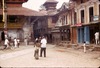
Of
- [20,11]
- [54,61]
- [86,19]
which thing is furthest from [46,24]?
[54,61]

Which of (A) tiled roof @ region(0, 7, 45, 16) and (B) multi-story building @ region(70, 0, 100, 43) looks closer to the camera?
(B) multi-story building @ region(70, 0, 100, 43)

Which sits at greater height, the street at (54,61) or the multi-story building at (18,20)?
the multi-story building at (18,20)

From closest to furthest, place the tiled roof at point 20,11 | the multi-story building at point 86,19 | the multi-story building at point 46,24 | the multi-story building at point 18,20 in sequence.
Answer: the multi-story building at point 86,19
the multi-story building at point 18,20
the tiled roof at point 20,11
the multi-story building at point 46,24

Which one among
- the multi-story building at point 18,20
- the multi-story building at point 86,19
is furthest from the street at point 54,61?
the multi-story building at point 18,20

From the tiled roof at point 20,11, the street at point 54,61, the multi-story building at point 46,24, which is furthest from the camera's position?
the multi-story building at point 46,24

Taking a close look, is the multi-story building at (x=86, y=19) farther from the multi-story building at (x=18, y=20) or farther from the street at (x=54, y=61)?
the multi-story building at (x=18, y=20)

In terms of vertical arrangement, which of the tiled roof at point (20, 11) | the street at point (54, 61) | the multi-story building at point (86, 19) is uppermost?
the tiled roof at point (20, 11)

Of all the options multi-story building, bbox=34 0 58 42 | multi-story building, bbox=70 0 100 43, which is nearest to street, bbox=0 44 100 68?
multi-story building, bbox=70 0 100 43

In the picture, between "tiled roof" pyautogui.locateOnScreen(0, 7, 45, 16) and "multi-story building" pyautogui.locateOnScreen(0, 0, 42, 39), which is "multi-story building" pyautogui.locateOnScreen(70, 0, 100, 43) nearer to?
"tiled roof" pyautogui.locateOnScreen(0, 7, 45, 16)

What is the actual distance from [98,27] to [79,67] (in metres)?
18.8

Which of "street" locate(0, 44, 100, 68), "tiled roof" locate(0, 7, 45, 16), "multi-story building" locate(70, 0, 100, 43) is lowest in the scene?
"street" locate(0, 44, 100, 68)

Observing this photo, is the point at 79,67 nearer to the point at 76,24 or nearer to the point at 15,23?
the point at 76,24

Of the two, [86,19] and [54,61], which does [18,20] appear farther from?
[54,61]

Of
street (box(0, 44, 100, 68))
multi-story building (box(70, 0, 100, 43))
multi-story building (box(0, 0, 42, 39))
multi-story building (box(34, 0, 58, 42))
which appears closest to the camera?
street (box(0, 44, 100, 68))
